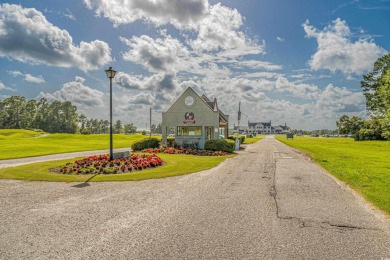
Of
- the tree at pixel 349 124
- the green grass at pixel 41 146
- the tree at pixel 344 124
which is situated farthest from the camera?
the tree at pixel 344 124

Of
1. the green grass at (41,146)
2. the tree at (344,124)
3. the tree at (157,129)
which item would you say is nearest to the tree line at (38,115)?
the green grass at (41,146)

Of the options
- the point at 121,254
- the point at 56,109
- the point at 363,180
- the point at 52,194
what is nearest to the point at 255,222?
the point at 121,254

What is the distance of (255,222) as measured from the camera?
18.2 ft

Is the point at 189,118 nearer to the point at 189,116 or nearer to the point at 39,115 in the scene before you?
the point at 189,116

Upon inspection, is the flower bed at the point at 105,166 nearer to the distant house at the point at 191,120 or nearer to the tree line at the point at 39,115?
the distant house at the point at 191,120

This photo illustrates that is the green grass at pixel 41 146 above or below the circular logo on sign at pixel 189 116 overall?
below

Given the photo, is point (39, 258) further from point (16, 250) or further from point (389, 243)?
point (389, 243)

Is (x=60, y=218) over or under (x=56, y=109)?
under

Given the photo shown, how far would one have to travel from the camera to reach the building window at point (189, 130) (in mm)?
27203

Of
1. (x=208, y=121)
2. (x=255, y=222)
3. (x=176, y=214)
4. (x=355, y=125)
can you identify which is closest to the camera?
(x=255, y=222)

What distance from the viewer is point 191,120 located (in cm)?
2712

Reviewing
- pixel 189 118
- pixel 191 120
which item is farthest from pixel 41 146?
pixel 191 120

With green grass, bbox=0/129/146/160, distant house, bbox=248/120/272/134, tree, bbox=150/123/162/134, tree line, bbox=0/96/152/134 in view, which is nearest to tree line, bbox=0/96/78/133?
tree line, bbox=0/96/152/134

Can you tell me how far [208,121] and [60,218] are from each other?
2166 cm
